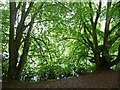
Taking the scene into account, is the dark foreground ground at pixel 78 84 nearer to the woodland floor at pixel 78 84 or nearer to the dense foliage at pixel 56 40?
the woodland floor at pixel 78 84

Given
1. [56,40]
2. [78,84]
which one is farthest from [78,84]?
[56,40]

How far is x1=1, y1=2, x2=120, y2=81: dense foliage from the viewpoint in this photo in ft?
21.8

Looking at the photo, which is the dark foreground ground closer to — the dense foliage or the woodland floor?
the woodland floor

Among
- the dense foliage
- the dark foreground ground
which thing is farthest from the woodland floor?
the dense foliage

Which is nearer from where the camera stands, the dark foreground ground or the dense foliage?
the dark foreground ground

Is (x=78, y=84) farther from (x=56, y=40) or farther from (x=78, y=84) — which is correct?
(x=56, y=40)

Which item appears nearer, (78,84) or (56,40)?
(78,84)

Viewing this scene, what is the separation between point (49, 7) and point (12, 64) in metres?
2.93

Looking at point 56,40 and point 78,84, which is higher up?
point 56,40

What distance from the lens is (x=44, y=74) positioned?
827 centimetres

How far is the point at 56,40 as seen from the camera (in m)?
8.28

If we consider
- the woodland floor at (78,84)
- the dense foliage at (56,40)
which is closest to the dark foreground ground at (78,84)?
the woodland floor at (78,84)

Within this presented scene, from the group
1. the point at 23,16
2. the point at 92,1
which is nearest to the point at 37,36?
the point at 23,16

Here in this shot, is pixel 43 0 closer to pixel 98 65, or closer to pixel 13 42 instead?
pixel 13 42
